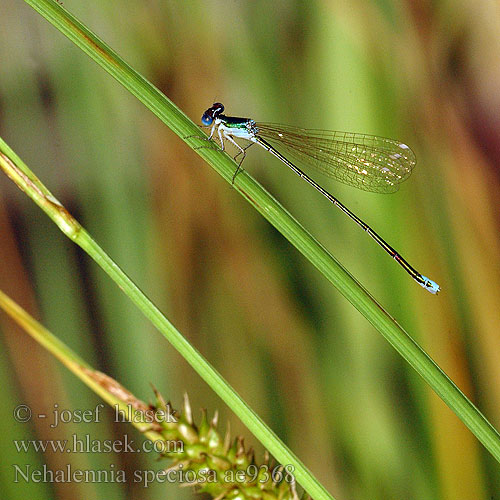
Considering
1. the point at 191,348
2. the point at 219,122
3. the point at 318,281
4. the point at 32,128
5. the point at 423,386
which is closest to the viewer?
the point at 191,348

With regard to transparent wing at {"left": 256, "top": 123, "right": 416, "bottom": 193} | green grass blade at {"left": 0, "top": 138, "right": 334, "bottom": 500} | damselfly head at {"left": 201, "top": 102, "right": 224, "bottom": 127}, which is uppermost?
damselfly head at {"left": 201, "top": 102, "right": 224, "bottom": 127}

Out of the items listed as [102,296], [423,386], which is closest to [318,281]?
[423,386]

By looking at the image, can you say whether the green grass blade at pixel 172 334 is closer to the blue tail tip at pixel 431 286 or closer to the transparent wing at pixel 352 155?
the blue tail tip at pixel 431 286

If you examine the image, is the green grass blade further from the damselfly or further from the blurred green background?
the blurred green background

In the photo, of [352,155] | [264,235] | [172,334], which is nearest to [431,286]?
[352,155]

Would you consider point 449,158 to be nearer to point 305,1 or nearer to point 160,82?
point 305,1

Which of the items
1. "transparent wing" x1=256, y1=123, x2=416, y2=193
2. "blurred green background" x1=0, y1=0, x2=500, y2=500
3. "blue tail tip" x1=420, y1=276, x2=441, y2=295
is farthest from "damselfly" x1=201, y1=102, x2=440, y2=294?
"blue tail tip" x1=420, y1=276, x2=441, y2=295
